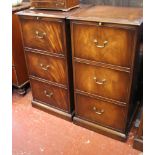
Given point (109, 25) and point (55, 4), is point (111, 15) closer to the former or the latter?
point (109, 25)

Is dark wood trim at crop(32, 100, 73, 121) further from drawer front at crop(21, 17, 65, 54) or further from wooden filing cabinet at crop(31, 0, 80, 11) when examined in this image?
wooden filing cabinet at crop(31, 0, 80, 11)

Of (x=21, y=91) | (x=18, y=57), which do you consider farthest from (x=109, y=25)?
(x=21, y=91)

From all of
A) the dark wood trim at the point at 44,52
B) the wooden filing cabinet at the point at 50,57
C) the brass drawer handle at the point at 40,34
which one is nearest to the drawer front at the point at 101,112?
the wooden filing cabinet at the point at 50,57

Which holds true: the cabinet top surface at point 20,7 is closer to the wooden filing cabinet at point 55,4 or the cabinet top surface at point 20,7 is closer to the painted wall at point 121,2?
the wooden filing cabinet at point 55,4

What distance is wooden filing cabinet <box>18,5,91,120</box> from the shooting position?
131cm

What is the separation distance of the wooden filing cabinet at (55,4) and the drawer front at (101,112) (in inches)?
25.6

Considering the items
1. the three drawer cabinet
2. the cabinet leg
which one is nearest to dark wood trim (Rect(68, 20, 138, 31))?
the three drawer cabinet

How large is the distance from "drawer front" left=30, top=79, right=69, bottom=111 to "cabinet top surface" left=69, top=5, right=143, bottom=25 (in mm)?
597

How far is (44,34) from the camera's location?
137 cm

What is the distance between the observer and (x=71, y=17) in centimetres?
121

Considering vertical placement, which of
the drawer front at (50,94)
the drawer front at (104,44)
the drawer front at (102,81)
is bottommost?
the drawer front at (50,94)

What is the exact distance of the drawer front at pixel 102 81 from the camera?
4.01 feet

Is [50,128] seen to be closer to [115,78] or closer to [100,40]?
[115,78]

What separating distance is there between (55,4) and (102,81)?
2.08 ft
